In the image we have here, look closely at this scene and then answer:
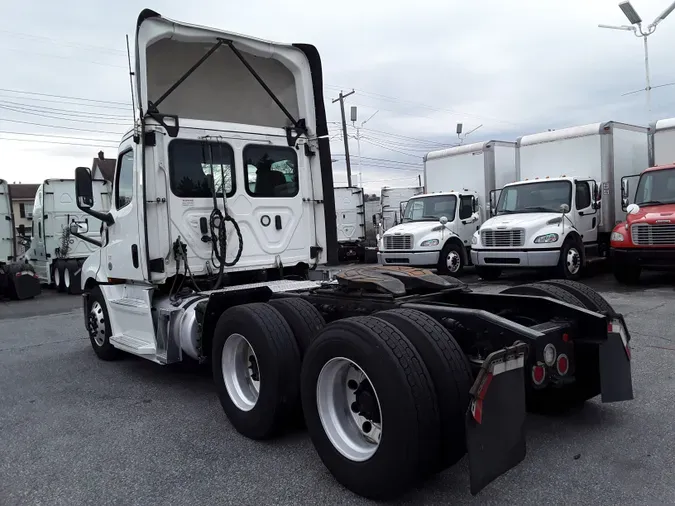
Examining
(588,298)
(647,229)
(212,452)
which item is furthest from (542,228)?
(212,452)

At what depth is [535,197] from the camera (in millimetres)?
14055

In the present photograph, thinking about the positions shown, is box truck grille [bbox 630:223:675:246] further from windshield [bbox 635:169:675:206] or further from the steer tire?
the steer tire

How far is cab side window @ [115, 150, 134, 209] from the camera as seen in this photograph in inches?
233

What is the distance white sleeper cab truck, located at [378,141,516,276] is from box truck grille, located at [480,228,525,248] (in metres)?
1.98

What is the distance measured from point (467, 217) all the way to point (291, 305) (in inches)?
505

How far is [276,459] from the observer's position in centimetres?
393

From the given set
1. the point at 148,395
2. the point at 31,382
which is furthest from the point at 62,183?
the point at 148,395

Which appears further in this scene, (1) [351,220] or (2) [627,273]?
(1) [351,220]

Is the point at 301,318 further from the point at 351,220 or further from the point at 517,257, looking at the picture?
the point at 351,220

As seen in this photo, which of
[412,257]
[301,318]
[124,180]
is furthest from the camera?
[412,257]

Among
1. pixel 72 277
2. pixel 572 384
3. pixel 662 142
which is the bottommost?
pixel 572 384

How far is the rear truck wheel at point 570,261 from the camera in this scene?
12750mm

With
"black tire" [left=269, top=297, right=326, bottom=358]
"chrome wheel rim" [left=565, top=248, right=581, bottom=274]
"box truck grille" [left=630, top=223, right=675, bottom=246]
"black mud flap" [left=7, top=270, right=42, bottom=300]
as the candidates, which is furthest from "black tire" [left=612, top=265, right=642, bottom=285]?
"black mud flap" [left=7, top=270, right=42, bottom=300]

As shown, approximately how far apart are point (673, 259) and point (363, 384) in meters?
9.79
